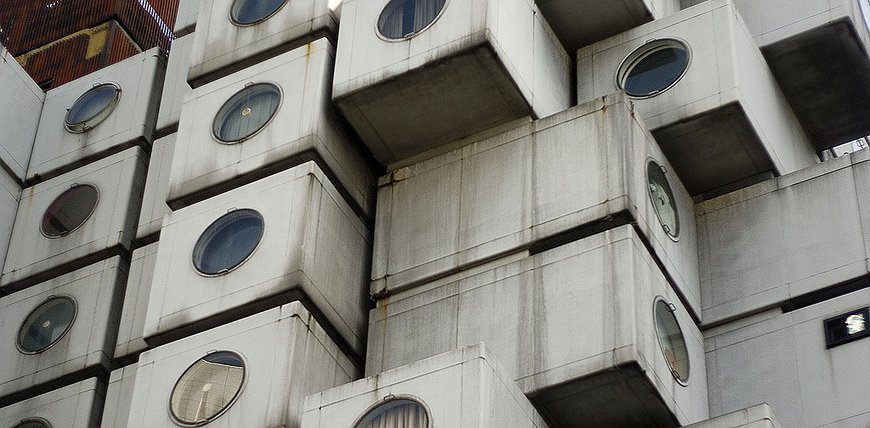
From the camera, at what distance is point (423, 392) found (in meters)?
24.8

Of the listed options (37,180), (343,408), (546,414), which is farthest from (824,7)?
(37,180)

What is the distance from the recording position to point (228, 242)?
97.8ft

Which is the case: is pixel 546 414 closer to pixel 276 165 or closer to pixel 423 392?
pixel 423 392

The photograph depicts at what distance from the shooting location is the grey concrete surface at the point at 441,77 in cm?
2961

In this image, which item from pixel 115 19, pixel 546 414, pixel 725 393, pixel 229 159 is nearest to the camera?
pixel 546 414

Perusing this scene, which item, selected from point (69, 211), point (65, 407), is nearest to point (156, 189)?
point (69, 211)

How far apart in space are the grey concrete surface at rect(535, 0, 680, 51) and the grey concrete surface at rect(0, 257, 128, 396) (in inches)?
410

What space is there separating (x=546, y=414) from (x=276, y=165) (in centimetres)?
730

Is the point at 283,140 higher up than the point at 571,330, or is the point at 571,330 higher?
the point at 283,140

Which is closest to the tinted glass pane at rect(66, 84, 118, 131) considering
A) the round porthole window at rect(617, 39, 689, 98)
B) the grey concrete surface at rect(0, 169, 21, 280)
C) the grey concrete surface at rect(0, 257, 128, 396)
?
the grey concrete surface at rect(0, 169, 21, 280)

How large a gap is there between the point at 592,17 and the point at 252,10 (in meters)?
6.97

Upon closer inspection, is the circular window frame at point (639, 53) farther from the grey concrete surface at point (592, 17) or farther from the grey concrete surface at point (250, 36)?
the grey concrete surface at point (250, 36)

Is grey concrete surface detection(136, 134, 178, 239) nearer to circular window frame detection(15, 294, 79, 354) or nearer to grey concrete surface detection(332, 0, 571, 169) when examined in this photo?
circular window frame detection(15, 294, 79, 354)

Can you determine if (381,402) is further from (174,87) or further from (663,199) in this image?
(174,87)
